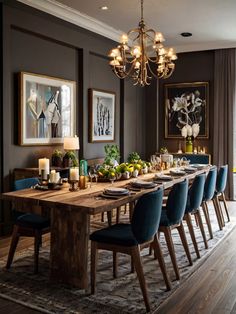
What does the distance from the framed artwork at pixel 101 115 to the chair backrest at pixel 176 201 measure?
3014 millimetres

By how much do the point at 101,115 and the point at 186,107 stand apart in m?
2.00

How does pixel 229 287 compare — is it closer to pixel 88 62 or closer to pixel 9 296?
pixel 9 296

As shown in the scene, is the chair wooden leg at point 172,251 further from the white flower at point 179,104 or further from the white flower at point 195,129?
the white flower at point 179,104

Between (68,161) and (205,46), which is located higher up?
(205,46)

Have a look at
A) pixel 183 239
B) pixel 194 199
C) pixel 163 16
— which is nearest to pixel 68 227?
pixel 183 239

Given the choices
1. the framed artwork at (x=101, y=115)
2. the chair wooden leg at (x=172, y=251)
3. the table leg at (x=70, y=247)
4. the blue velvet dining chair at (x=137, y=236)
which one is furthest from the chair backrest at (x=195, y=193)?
the framed artwork at (x=101, y=115)

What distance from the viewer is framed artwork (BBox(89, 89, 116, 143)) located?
6.24 meters

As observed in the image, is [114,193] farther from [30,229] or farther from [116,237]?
[30,229]

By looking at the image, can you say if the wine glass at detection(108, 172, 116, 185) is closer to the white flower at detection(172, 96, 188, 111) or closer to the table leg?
the table leg

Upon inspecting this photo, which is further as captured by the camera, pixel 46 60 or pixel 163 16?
pixel 163 16

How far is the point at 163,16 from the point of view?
5668 millimetres

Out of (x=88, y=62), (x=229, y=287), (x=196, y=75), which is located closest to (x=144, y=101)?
(x=196, y=75)

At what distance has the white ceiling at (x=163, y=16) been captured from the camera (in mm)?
5070

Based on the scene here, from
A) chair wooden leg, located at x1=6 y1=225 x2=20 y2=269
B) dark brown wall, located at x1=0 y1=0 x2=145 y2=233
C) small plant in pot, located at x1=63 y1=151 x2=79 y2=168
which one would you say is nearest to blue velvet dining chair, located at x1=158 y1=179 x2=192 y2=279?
chair wooden leg, located at x1=6 y1=225 x2=20 y2=269
